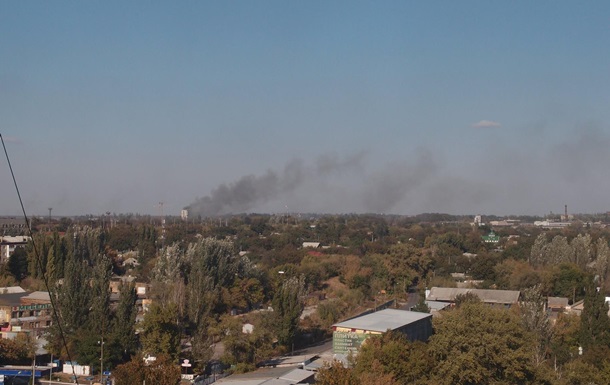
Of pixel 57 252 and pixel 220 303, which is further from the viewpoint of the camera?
pixel 57 252

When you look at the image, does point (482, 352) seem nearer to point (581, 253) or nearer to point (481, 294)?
point (481, 294)

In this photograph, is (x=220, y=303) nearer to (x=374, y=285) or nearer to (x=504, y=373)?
(x=374, y=285)

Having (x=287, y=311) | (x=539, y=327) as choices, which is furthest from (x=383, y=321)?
(x=539, y=327)

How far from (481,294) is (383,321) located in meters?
9.31

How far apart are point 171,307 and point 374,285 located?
13.4 m

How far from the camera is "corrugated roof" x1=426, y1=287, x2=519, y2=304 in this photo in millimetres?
22984

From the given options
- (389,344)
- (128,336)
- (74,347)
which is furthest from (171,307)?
(389,344)

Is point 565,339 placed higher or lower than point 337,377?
lower

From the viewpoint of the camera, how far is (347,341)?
1451cm

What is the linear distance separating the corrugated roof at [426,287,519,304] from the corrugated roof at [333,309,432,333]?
6.91m

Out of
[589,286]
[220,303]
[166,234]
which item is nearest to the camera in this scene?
[589,286]

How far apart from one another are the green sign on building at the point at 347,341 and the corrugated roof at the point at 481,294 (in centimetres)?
951

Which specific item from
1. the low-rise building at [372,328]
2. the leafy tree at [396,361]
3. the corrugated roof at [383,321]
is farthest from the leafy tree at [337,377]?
the corrugated roof at [383,321]

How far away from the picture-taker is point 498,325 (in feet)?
40.1
